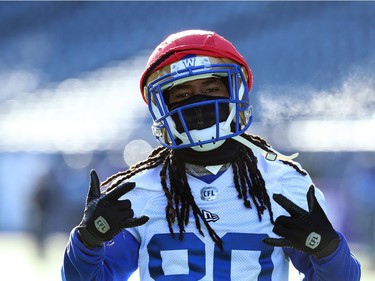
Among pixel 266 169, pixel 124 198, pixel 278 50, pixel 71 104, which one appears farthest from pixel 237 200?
pixel 71 104

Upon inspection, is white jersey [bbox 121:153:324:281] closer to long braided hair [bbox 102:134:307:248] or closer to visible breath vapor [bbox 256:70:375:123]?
long braided hair [bbox 102:134:307:248]

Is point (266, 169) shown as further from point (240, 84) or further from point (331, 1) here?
point (331, 1)

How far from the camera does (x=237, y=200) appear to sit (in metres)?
2.65

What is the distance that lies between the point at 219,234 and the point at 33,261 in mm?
8236

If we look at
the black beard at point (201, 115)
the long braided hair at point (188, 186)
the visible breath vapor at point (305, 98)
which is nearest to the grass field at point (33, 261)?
the visible breath vapor at point (305, 98)

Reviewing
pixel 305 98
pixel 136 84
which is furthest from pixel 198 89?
pixel 136 84

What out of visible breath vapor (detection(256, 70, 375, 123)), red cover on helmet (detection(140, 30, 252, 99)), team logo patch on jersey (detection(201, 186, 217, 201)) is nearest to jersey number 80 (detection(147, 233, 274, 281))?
team logo patch on jersey (detection(201, 186, 217, 201))

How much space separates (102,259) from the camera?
2.55 meters

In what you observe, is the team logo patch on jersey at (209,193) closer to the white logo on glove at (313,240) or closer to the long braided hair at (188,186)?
the long braided hair at (188,186)

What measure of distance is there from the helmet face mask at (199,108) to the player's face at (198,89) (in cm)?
2

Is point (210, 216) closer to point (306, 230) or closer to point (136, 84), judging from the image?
point (306, 230)

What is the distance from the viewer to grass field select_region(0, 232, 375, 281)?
8.91 metres

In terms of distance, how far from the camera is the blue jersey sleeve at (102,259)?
8.24 ft

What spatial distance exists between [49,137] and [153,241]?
13.2 meters
